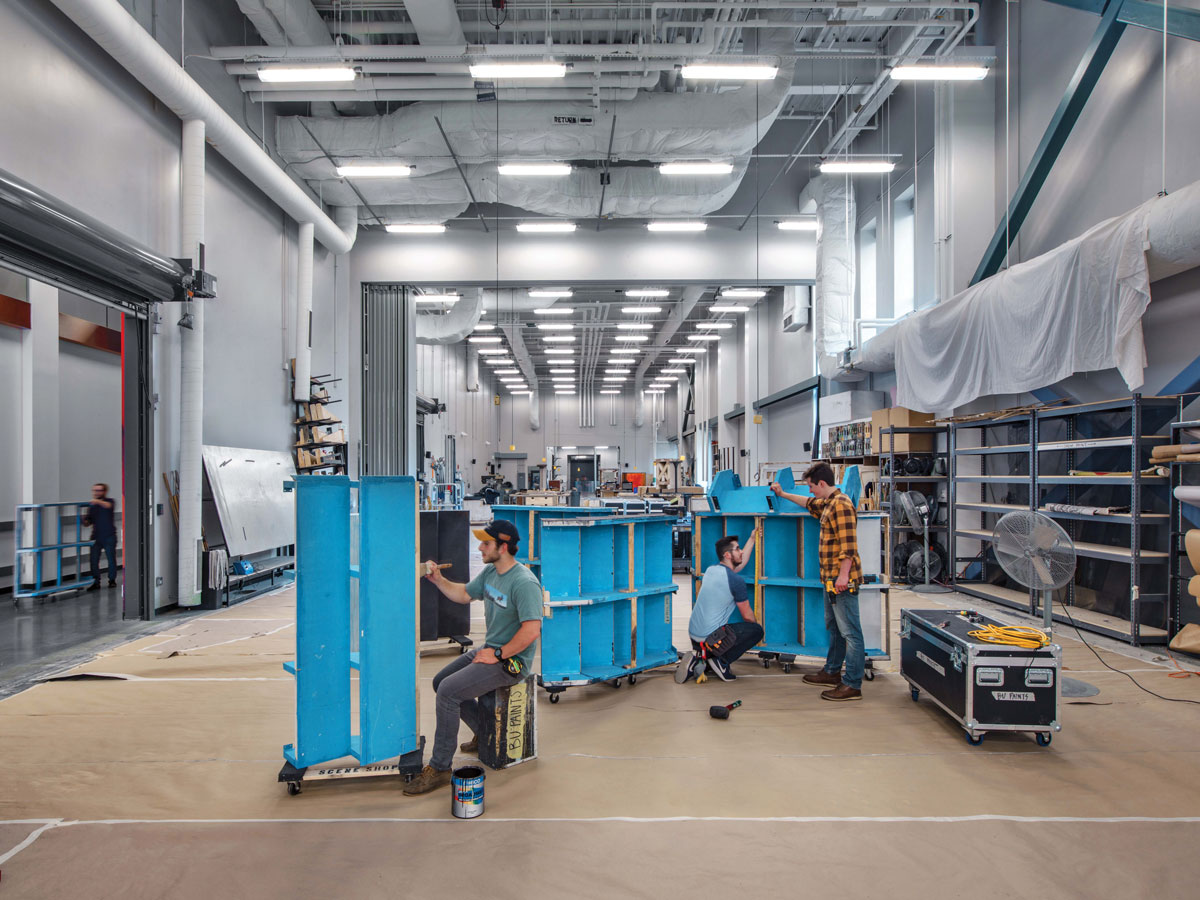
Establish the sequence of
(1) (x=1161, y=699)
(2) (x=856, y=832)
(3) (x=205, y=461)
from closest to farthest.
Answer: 1. (2) (x=856, y=832)
2. (1) (x=1161, y=699)
3. (3) (x=205, y=461)

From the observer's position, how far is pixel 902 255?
11656 mm

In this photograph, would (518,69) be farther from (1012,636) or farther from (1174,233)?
(1012,636)

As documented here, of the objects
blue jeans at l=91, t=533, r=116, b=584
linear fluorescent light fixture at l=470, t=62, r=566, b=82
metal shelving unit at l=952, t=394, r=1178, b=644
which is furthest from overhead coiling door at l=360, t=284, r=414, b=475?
metal shelving unit at l=952, t=394, r=1178, b=644

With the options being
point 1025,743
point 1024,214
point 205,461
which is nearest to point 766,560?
point 1025,743

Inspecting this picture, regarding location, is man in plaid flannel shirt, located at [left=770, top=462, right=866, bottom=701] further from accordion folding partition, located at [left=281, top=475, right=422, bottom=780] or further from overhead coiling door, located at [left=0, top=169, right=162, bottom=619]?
overhead coiling door, located at [left=0, top=169, right=162, bottom=619]

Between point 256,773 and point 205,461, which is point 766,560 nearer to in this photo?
point 256,773

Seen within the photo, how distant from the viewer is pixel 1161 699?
15.9 feet

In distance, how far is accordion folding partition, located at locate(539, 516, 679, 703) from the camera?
5.00m

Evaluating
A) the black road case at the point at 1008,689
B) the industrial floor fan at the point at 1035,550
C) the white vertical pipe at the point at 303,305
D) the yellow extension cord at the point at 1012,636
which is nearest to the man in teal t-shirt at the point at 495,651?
the black road case at the point at 1008,689

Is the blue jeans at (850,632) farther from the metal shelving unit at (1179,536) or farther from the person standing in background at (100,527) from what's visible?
the person standing in background at (100,527)

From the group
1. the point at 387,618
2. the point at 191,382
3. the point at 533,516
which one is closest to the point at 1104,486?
the point at 533,516

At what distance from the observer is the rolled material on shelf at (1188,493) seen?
18.1 feet

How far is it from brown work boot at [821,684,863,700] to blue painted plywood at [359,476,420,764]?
293 cm

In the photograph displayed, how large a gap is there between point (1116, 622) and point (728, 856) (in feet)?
19.8
